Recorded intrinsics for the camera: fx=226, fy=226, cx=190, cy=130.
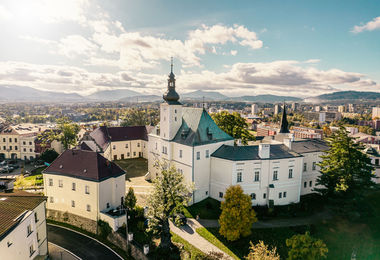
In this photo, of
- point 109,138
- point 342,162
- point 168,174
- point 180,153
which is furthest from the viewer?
point 109,138

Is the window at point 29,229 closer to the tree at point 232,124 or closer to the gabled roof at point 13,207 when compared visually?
the gabled roof at point 13,207

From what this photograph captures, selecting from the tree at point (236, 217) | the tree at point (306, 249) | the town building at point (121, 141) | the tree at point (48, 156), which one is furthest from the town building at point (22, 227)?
the tree at point (48, 156)

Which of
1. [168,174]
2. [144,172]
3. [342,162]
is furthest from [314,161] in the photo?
[144,172]

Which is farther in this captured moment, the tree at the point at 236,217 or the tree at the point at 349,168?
the tree at the point at 349,168

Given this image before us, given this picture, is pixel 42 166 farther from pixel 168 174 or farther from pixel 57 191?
pixel 168 174

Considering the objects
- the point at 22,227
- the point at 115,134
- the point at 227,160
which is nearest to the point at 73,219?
the point at 22,227

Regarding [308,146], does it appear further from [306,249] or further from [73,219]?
[73,219]

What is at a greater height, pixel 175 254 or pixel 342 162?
pixel 342 162
